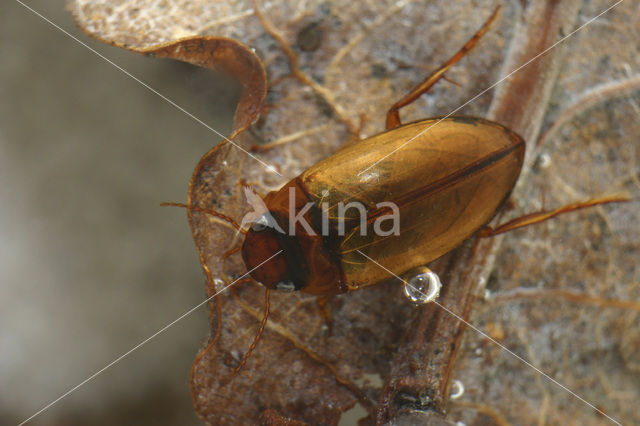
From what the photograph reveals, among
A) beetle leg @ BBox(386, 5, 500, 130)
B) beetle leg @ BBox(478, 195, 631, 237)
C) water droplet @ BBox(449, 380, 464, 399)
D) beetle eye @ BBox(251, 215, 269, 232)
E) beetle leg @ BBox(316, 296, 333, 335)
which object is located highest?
beetle leg @ BBox(386, 5, 500, 130)

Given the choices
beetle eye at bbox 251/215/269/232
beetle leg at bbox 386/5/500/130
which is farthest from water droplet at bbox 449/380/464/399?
beetle leg at bbox 386/5/500/130

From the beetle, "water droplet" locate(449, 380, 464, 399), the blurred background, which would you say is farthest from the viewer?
the blurred background

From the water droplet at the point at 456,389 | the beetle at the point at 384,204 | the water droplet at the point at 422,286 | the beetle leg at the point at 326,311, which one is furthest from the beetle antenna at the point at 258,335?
the water droplet at the point at 456,389

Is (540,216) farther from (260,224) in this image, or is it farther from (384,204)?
(260,224)

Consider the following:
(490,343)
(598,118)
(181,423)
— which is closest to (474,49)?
(598,118)

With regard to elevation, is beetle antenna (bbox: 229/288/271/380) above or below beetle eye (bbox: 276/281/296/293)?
below

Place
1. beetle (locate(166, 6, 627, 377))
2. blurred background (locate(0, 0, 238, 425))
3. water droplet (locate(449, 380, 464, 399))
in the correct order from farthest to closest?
1. blurred background (locate(0, 0, 238, 425))
2. water droplet (locate(449, 380, 464, 399))
3. beetle (locate(166, 6, 627, 377))

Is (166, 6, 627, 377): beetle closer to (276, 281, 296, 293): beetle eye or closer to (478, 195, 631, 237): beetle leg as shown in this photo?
(276, 281, 296, 293): beetle eye

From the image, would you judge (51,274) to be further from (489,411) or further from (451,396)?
(489,411)
